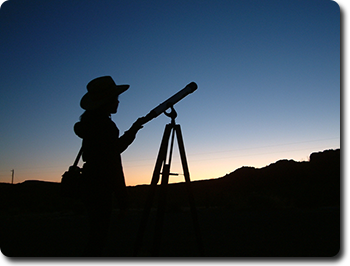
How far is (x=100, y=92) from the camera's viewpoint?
3102 millimetres

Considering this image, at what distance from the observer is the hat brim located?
3023 mm

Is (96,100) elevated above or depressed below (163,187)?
above

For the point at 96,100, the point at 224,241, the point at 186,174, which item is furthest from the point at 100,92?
the point at 224,241

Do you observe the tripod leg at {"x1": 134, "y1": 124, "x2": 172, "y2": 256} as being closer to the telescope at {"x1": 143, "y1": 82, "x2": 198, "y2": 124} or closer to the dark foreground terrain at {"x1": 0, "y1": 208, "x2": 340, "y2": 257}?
the telescope at {"x1": 143, "y1": 82, "x2": 198, "y2": 124}

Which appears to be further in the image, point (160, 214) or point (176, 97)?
point (176, 97)

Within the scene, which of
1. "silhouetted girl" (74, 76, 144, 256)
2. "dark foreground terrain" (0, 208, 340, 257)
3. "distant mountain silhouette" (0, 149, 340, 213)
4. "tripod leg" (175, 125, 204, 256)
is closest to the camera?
"silhouetted girl" (74, 76, 144, 256)

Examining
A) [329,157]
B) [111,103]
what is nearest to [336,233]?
[111,103]

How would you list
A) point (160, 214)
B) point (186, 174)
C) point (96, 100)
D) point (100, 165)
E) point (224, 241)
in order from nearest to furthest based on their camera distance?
1. point (100, 165)
2. point (96, 100)
3. point (160, 214)
4. point (186, 174)
5. point (224, 241)

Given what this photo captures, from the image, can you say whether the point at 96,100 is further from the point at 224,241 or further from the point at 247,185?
the point at 247,185

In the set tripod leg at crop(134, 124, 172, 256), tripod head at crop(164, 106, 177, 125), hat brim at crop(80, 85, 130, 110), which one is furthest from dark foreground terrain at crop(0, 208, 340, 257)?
hat brim at crop(80, 85, 130, 110)

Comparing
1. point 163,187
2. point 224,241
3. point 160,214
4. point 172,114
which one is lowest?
point 224,241

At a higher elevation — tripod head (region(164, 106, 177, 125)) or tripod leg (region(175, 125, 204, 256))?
tripod head (region(164, 106, 177, 125))

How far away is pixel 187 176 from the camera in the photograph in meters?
3.38

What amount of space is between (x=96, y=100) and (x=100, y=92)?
0.11 m
